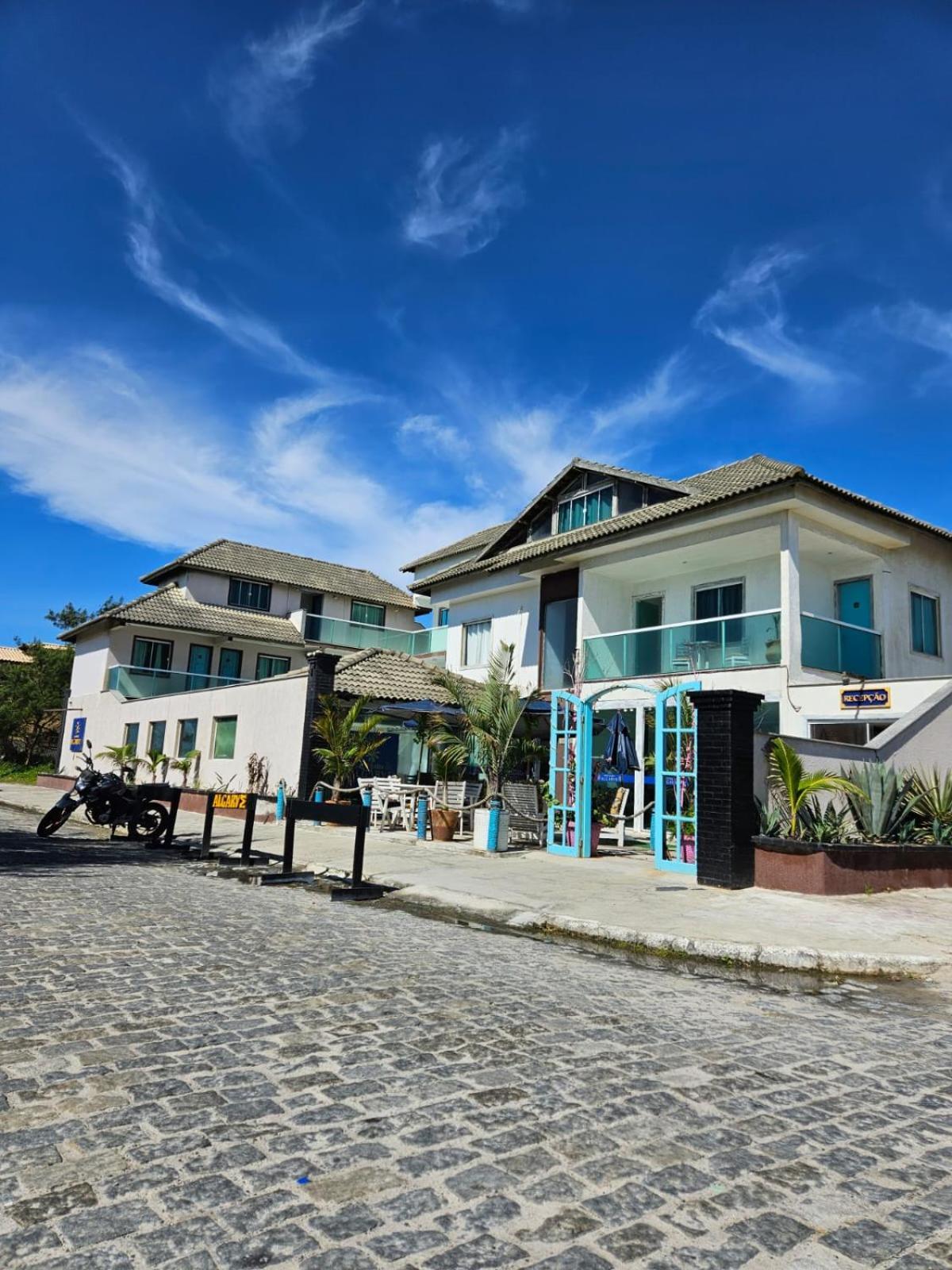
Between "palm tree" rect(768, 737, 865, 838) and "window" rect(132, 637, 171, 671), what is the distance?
27.6 metres

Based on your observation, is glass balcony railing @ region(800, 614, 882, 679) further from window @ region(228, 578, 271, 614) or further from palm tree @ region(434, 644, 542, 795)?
window @ region(228, 578, 271, 614)

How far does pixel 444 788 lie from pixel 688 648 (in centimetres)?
616

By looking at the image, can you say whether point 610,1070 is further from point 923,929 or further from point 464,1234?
point 923,929

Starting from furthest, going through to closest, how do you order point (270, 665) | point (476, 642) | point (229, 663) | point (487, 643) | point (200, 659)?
point (270, 665), point (229, 663), point (200, 659), point (476, 642), point (487, 643)

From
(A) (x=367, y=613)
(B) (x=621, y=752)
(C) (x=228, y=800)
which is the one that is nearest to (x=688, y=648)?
(B) (x=621, y=752)

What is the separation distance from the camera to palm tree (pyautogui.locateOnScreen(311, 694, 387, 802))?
59.2ft

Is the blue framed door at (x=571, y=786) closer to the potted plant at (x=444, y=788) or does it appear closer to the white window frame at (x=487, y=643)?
the potted plant at (x=444, y=788)

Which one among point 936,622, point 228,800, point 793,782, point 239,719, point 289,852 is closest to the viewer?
point 793,782

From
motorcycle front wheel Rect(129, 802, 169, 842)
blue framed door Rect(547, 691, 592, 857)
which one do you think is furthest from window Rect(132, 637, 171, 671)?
blue framed door Rect(547, 691, 592, 857)

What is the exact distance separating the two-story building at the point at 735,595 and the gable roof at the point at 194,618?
1237cm

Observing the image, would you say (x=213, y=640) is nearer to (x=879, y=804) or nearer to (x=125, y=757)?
(x=125, y=757)

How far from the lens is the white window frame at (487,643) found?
25828mm

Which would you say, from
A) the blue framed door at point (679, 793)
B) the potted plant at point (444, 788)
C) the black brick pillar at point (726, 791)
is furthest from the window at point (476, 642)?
the black brick pillar at point (726, 791)

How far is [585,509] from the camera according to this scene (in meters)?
24.2
